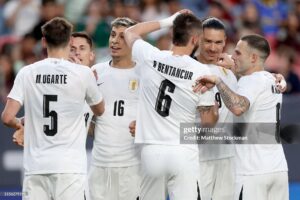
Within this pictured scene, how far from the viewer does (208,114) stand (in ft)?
33.7

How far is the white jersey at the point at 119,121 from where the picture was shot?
11.2 m

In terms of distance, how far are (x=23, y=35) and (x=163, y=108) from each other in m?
7.40

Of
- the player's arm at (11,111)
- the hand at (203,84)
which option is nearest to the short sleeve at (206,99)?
the hand at (203,84)

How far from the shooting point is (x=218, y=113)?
1104 centimetres

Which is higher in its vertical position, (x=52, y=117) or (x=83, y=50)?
(x=83, y=50)

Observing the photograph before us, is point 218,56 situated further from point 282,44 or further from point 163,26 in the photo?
point 282,44

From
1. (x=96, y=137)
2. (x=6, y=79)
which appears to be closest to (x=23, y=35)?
(x=6, y=79)

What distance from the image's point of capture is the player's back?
973 cm

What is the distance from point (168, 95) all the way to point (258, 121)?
1019 millimetres

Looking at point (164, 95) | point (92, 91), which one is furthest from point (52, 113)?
point (164, 95)

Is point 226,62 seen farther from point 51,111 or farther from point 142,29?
point 51,111

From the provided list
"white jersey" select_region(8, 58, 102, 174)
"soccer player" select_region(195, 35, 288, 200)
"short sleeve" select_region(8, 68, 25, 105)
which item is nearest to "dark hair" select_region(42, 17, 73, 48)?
"white jersey" select_region(8, 58, 102, 174)

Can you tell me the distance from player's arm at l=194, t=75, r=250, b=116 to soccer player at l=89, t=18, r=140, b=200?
138 cm

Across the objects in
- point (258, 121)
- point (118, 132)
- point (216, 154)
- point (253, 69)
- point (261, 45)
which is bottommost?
point (216, 154)
